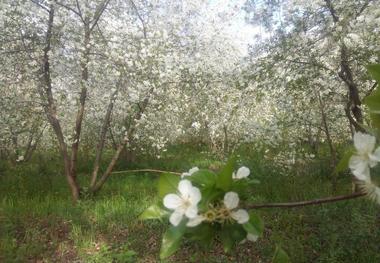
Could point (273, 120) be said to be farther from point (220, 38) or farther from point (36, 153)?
point (36, 153)

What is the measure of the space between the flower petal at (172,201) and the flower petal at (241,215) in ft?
0.27

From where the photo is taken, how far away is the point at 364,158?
1.84ft

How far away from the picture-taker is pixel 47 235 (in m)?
5.24

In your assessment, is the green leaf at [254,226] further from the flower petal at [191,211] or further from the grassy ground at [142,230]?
the grassy ground at [142,230]

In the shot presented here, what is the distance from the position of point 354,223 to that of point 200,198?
180 inches

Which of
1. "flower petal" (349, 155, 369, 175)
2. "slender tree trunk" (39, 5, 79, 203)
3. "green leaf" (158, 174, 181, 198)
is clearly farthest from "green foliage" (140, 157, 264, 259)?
"slender tree trunk" (39, 5, 79, 203)

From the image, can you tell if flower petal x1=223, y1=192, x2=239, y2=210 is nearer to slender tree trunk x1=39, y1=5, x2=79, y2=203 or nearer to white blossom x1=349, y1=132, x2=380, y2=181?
white blossom x1=349, y1=132, x2=380, y2=181

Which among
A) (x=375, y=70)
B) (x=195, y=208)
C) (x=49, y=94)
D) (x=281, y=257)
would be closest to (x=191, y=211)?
(x=195, y=208)

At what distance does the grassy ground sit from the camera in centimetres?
455

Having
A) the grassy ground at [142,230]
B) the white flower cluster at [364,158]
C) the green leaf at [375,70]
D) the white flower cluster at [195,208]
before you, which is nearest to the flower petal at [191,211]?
the white flower cluster at [195,208]

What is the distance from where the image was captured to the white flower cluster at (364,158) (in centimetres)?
54

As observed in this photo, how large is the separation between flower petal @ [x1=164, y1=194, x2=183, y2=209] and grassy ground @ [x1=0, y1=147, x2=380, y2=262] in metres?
4.05

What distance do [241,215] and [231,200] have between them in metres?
0.03

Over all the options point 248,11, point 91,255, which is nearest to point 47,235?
point 91,255
